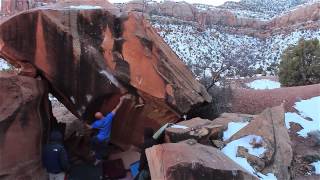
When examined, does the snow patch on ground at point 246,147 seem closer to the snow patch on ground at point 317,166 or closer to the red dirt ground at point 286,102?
the red dirt ground at point 286,102

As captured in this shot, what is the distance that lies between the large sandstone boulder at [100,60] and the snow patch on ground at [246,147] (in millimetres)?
1538

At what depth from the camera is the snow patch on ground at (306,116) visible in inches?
409

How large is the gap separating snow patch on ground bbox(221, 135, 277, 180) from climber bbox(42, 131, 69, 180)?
2.78 m

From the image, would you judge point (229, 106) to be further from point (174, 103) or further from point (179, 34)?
point (179, 34)

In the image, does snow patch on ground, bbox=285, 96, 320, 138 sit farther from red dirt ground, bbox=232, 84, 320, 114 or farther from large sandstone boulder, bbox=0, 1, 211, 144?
large sandstone boulder, bbox=0, 1, 211, 144

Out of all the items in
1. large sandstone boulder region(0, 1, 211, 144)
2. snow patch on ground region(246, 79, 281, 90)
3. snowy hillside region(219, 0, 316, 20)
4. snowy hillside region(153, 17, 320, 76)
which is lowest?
snowy hillside region(153, 17, 320, 76)

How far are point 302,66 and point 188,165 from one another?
11.7m

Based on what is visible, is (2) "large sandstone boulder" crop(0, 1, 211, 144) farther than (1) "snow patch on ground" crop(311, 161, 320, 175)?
No

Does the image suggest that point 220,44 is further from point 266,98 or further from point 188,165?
point 188,165

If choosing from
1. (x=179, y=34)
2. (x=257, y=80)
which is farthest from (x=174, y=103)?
(x=179, y=34)

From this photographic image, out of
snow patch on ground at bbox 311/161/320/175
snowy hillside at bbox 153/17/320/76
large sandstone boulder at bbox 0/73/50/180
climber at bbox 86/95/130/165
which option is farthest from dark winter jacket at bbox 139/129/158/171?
snowy hillside at bbox 153/17/320/76

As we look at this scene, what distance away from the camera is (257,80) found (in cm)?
2295

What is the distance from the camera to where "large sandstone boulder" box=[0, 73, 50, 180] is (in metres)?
7.46

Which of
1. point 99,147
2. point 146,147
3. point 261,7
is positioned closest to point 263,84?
point 99,147
